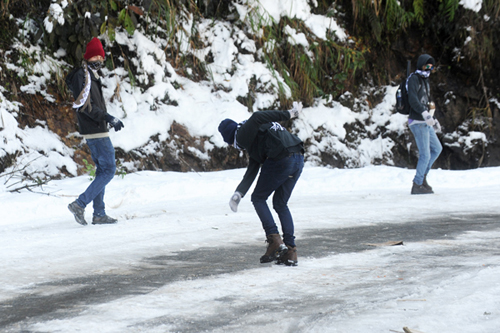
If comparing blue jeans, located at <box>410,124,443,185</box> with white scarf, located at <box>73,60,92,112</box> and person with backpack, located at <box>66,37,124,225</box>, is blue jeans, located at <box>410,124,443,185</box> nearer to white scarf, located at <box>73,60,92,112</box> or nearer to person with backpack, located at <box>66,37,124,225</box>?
person with backpack, located at <box>66,37,124,225</box>

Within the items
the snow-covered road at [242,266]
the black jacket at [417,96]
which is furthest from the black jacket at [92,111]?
the black jacket at [417,96]

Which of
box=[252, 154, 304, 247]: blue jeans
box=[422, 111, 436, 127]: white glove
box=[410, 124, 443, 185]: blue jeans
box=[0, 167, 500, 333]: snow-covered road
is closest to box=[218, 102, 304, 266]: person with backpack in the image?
box=[252, 154, 304, 247]: blue jeans

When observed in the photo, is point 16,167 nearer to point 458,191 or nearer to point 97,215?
point 97,215

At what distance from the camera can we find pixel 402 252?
4629mm

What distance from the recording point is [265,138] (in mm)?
4398

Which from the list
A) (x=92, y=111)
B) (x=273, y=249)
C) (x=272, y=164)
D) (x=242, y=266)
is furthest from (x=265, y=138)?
(x=92, y=111)

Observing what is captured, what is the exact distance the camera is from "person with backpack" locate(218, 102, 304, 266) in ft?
14.2

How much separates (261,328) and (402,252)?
2171 millimetres

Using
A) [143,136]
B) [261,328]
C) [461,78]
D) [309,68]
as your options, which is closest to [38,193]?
[143,136]

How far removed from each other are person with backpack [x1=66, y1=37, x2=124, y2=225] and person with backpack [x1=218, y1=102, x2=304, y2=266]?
7.47ft

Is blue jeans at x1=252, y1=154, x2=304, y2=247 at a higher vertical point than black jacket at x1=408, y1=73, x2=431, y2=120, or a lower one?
lower

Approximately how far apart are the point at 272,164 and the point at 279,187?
8.7 inches

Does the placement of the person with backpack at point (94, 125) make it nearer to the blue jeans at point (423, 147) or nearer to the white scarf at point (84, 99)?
the white scarf at point (84, 99)

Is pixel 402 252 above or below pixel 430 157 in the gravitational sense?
below
